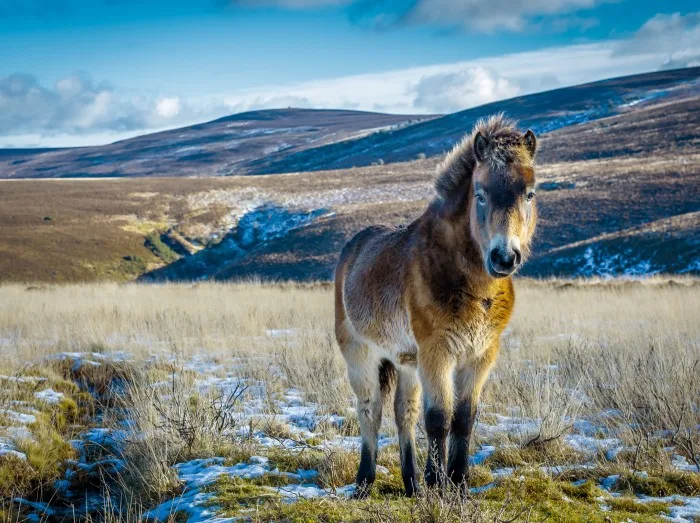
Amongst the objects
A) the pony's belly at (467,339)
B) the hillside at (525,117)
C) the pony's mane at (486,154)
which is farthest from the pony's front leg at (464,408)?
the hillside at (525,117)

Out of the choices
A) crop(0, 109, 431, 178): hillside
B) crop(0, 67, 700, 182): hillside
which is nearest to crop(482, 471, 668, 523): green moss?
crop(0, 67, 700, 182): hillside

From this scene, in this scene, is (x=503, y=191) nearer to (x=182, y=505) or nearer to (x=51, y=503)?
(x=182, y=505)

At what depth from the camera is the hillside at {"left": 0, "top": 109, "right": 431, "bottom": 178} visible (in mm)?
135000

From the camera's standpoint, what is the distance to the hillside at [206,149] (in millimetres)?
135000

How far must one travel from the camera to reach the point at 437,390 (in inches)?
166

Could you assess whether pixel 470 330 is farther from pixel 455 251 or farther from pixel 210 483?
pixel 210 483

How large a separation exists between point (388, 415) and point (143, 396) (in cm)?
275

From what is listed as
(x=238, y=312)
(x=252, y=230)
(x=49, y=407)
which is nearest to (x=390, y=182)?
(x=252, y=230)

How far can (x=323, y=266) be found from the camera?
115 feet

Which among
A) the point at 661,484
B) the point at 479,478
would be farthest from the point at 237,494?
the point at 661,484

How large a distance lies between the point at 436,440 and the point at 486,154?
79.5 inches

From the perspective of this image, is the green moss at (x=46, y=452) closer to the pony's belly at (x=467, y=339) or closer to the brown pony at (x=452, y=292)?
the brown pony at (x=452, y=292)

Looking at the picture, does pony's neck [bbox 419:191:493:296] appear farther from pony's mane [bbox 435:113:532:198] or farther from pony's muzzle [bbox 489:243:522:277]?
pony's muzzle [bbox 489:243:522:277]

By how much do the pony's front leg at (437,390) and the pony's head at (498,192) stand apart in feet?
2.33
